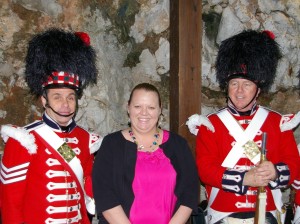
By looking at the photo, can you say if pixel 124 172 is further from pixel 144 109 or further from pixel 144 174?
pixel 144 109

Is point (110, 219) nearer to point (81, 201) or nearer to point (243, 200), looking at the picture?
Answer: point (81, 201)

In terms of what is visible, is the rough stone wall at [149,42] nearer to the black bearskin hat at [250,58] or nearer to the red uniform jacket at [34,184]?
the black bearskin hat at [250,58]

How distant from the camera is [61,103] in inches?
120

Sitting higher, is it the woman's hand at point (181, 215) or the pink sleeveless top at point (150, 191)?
the pink sleeveless top at point (150, 191)

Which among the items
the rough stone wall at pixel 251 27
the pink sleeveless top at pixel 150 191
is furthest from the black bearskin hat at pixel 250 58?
the pink sleeveless top at pixel 150 191

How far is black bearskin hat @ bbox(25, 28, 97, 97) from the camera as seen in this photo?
Answer: 313 cm

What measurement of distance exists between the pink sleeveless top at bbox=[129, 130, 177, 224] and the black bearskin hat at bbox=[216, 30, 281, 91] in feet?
3.45

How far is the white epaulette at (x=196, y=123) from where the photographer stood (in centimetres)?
329

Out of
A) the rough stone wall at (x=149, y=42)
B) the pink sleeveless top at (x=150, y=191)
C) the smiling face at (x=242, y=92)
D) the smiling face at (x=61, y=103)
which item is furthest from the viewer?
the rough stone wall at (x=149, y=42)

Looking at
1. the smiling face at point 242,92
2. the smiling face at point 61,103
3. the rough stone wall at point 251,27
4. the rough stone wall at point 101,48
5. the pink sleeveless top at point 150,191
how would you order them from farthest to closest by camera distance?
the rough stone wall at point 251,27 → the rough stone wall at point 101,48 → the smiling face at point 242,92 → the smiling face at point 61,103 → the pink sleeveless top at point 150,191

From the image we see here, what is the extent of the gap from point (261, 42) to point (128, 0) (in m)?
1.53

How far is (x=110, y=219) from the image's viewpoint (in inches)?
109

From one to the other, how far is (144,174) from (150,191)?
0.12 meters

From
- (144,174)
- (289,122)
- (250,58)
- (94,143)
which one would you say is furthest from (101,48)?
(289,122)
